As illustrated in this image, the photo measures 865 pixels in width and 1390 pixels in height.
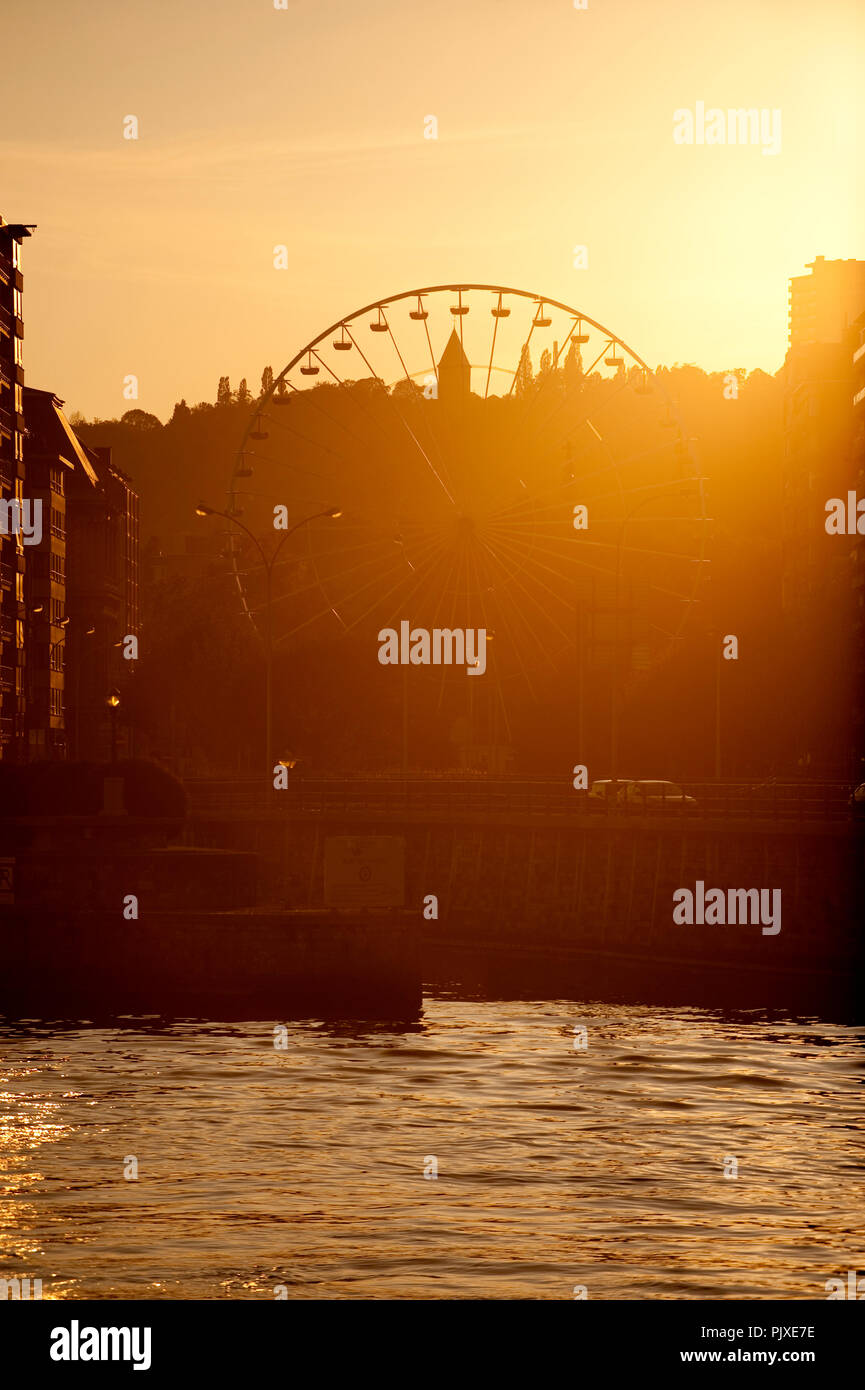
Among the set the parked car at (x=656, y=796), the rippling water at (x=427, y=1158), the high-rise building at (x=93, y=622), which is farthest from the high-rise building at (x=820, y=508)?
the rippling water at (x=427, y=1158)

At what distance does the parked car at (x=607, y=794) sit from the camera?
83.5 metres

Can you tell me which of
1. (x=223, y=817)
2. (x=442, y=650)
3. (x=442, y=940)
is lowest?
(x=442, y=940)

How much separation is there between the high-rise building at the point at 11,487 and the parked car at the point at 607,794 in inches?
1278

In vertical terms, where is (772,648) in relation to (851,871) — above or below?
above

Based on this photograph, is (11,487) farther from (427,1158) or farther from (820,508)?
(427,1158)

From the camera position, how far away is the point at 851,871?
74.8 m

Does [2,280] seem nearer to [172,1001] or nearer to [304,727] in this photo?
[304,727]

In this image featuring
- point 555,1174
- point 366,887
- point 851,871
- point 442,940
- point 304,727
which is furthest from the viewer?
point 304,727

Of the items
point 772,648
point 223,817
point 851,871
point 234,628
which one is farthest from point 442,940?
point 234,628

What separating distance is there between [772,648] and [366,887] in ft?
218

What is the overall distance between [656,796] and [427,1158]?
57274mm

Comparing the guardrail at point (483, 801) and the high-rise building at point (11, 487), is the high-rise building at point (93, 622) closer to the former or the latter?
the high-rise building at point (11, 487)

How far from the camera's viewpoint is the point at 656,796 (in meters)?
92.9

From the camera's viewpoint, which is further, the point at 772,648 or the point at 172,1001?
the point at 772,648
